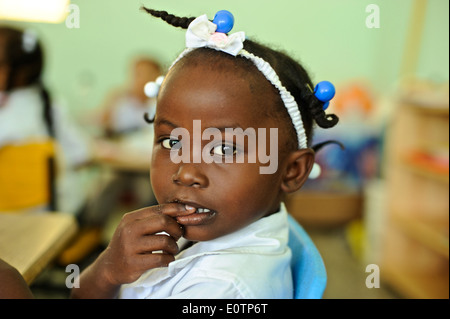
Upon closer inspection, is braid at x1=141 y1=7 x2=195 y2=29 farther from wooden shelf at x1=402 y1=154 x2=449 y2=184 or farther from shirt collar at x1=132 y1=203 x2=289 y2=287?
wooden shelf at x1=402 y1=154 x2=449 y2=184

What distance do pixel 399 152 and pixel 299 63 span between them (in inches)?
62.7

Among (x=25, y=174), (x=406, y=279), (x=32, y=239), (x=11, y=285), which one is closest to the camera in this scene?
(x=11, y=285)

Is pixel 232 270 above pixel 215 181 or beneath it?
beneath

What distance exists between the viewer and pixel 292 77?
78 centimetres

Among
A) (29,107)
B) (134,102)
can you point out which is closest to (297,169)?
(29,107)

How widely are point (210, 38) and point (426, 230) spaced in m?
1.58

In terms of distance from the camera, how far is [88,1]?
54.0 inches

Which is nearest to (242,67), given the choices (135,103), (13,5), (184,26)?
(184,26)

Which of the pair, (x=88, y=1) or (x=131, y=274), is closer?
(x=131, y=274)

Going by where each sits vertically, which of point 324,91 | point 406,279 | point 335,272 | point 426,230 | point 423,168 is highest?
point 324,91

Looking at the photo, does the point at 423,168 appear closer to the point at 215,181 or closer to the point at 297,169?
the point at 297,169

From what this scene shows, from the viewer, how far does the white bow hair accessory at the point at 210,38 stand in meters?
0.68

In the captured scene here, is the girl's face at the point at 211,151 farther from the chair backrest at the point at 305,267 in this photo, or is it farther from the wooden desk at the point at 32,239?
the wooden desk at the point at 32,239
